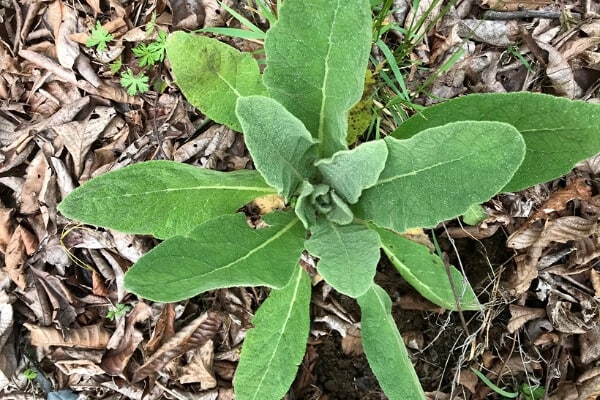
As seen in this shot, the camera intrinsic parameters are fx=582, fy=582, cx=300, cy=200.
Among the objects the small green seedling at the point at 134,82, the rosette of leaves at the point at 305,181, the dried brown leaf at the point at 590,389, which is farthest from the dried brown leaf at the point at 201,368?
the dried brown leaf at the point at 590,389

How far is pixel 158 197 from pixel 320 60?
64 cm

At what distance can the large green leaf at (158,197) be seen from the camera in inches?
66.5

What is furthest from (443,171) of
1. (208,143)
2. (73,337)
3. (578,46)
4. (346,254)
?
(73,337)

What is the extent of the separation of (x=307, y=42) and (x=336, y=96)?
0.18 metres

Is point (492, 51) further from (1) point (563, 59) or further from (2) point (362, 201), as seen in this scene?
(2) point (362, 201)

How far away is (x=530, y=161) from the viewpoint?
1.75m

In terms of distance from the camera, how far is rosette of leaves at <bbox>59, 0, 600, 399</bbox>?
1.49 meters

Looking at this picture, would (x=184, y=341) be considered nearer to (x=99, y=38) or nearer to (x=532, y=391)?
(x=99, y=38)

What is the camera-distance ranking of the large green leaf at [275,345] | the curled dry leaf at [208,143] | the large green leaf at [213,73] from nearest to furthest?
1. the large green leaf at [213,73]
2. the large green leaf at [275,345]
3. the curled dry leaf at [208,143]

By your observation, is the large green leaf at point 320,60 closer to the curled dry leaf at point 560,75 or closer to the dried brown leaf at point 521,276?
the dried brown leaf at point 521,276

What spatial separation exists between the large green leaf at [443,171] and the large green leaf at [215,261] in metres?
0.33

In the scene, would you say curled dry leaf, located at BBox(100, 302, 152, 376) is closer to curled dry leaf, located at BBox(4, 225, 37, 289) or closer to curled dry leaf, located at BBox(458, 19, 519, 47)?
curled dry leaf, located at BBox(4, 225, 37, 289)

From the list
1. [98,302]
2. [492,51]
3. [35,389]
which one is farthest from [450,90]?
[35,389]

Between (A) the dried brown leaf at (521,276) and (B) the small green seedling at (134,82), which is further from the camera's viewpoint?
(B) the small green seedling at (134,82)
